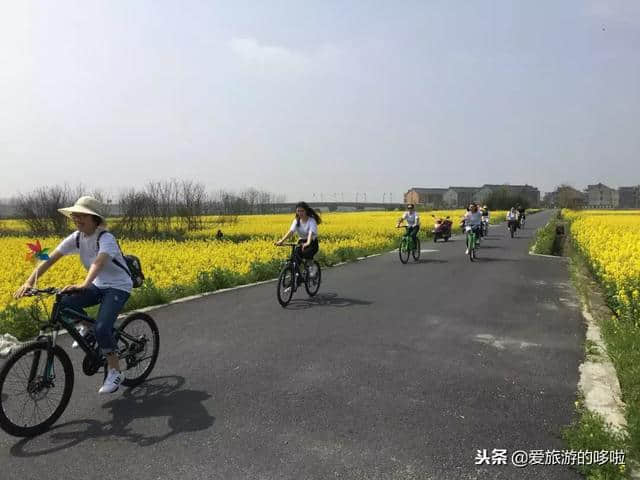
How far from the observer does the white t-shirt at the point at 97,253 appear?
13.5ft

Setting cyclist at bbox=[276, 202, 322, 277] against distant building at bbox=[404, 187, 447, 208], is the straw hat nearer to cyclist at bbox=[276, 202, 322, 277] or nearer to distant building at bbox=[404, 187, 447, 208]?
cyclist at bbox=[276, 202, 322, 277]

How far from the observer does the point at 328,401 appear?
13.8ft

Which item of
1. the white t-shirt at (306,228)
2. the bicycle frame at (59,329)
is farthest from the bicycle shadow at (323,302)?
the bicycle frame at (59,329)

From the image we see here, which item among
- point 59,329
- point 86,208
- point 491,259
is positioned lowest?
point 491,259

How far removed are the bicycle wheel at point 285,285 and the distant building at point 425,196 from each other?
497 feet

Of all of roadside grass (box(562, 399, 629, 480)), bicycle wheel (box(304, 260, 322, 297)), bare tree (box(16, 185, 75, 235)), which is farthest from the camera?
bare tree (box(16, 185, 75, 235))

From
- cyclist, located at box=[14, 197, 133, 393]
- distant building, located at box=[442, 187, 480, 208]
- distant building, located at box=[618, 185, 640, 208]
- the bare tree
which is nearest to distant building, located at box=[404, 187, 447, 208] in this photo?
distant building, located at box=[442, 187, 480, 208]

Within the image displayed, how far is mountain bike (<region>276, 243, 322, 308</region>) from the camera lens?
824cm

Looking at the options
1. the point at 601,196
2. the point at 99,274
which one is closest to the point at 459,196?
the point at 601,196

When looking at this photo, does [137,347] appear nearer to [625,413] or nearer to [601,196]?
[625,413]

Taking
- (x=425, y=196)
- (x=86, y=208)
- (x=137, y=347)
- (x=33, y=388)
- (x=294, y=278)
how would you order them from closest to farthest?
1. (x=33, y=388)
2. (x=86, y=208)
3. (x=137, y=347)
4. (x=294, y=278)
5. (x=425, y=196)

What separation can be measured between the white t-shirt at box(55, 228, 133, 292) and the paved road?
1077 millimetres

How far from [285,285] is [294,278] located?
0.26m

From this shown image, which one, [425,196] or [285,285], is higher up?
[425,196]
